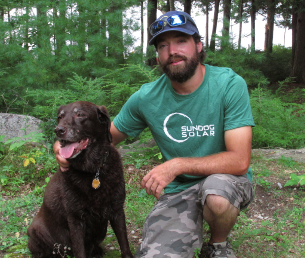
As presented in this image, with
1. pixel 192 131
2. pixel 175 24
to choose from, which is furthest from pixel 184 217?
pixel 175 24

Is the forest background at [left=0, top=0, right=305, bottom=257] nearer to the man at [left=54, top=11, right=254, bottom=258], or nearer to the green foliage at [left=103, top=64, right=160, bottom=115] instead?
the green foliage at [left=103, top=64, right=160, bottom=115]

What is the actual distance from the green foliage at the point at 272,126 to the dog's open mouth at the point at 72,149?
4.01m

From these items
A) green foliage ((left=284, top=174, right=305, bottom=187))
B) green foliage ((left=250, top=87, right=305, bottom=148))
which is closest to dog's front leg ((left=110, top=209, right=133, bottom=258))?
green foliage ((left=284, top=174, right=305, bottom=187))

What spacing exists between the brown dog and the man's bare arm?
0.44 meters

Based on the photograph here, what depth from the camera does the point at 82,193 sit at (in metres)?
2.44

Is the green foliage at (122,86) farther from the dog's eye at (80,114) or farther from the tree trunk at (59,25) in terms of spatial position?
the dog's eye at (80,114)

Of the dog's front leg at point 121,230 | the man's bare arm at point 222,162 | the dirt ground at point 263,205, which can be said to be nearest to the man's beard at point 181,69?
the man's bare arm at point 222,162

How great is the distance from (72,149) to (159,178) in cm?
78

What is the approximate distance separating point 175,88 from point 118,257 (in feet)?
5.67

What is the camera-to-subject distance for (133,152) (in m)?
4.84

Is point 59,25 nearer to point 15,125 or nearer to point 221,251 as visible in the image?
point 15,125

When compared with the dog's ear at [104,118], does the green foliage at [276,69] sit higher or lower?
higher

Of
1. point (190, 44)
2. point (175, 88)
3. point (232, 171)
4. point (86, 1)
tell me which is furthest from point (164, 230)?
point (86, 1)

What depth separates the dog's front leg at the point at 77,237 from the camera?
2428 mm
